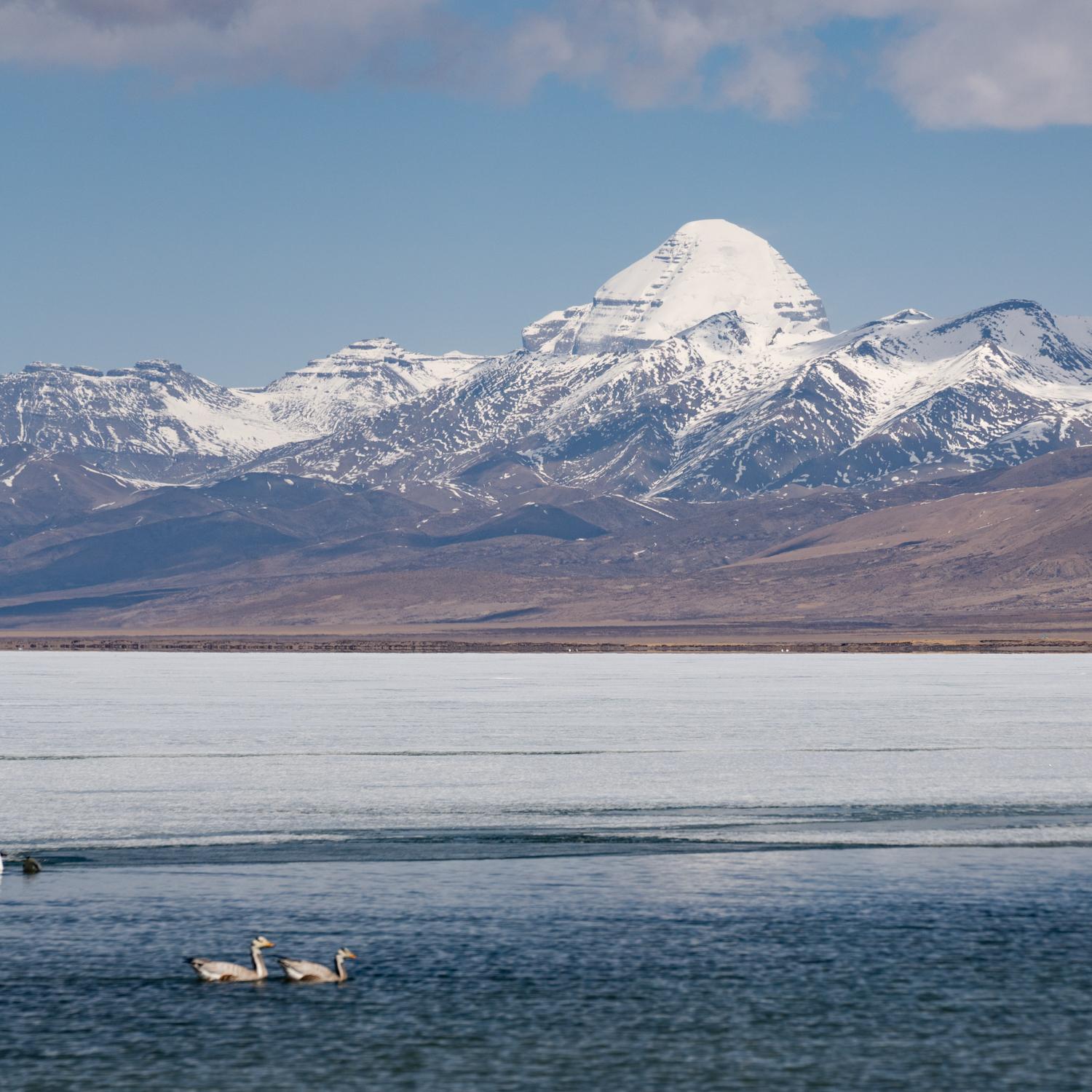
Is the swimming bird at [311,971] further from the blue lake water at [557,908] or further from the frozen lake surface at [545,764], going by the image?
the frozen lake surface at [545,764]

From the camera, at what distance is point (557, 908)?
3372cm

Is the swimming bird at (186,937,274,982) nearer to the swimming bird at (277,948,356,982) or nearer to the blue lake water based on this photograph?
the blue lake water

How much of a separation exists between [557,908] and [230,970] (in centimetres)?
768

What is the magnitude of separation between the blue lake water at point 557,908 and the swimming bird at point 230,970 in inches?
7.0

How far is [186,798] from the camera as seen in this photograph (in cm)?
4959

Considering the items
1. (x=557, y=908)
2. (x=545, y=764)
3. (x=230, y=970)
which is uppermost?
(x=545, y=764)

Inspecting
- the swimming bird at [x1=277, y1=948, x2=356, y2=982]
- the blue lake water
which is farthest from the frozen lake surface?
the swimming bird at [x1=277, y1=948, x2=356, y2=982]

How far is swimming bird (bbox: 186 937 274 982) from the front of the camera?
28.0 m

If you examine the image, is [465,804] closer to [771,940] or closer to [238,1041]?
[771,940]

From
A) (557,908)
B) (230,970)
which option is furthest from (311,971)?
(557,908)

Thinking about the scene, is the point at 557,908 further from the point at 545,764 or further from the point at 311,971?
the point at 545,764

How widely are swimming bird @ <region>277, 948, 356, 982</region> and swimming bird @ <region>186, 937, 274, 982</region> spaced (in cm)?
37

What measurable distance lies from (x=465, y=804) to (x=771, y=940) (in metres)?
18.1

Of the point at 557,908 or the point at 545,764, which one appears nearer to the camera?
the point at 557,908
